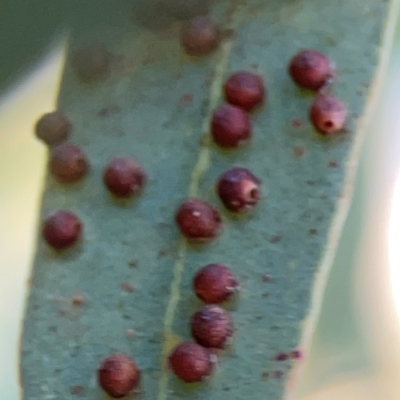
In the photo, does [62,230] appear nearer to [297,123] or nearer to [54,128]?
[54,128]

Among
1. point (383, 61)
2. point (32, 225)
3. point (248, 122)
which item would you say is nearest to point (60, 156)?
point (32, 225)

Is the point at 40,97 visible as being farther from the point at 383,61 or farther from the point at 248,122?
the point at 383,61

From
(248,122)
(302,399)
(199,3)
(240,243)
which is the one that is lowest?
(302,399)

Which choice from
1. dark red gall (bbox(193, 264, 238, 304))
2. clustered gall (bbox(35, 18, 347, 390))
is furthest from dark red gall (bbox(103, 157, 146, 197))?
dark red gall (bbox(193, 264, 238, 304))

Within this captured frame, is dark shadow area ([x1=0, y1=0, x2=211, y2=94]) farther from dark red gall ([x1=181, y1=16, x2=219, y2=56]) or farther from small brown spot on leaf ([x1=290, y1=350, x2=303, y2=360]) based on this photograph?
small brown spot on leaf ([x1=290, y1=350, x2=303, y2=360])

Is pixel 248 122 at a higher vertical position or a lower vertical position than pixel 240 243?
higher

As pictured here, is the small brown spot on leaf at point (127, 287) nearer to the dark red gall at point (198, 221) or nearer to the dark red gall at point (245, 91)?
the dark red gall at point (198, 221)
